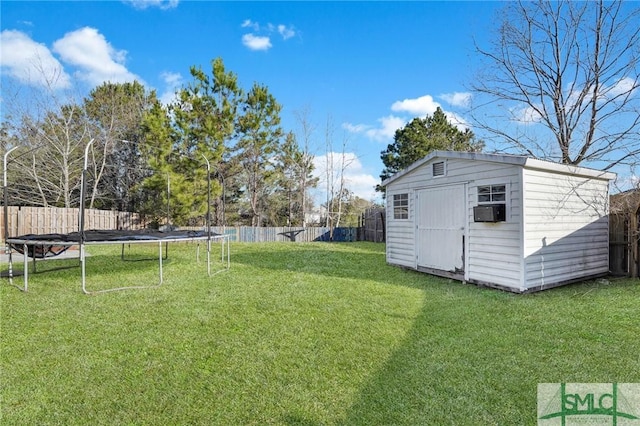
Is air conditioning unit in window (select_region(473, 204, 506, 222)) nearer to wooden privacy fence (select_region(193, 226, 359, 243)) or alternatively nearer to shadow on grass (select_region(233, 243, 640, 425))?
shadow on grass (select_region(233, 243, 640, 425))

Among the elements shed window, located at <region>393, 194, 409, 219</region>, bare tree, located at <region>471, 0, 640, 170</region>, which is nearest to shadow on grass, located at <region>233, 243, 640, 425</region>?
shed window, located at <region>393, 194, 409, 219</region>

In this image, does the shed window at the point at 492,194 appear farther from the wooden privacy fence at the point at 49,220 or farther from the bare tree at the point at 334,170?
the wooden privacy fence at the point at 49,220

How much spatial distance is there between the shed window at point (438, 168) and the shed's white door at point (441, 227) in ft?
0.91

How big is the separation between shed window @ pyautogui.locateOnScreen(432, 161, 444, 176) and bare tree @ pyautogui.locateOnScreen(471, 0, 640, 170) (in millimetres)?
3700

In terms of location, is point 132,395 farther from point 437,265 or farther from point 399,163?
point 399,163

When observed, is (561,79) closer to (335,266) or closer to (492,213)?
(492,213)

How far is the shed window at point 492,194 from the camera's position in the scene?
524 cm

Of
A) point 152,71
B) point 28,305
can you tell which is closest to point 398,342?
point 28,305

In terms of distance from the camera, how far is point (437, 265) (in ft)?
20.6

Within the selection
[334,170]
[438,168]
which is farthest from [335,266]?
[334,170]

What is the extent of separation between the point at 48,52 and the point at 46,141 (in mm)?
3290

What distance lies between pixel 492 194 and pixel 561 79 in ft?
20.0

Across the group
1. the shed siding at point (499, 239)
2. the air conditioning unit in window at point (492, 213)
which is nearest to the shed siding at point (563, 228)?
the shed siding at point (499, 239)

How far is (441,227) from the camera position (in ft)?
20.3
